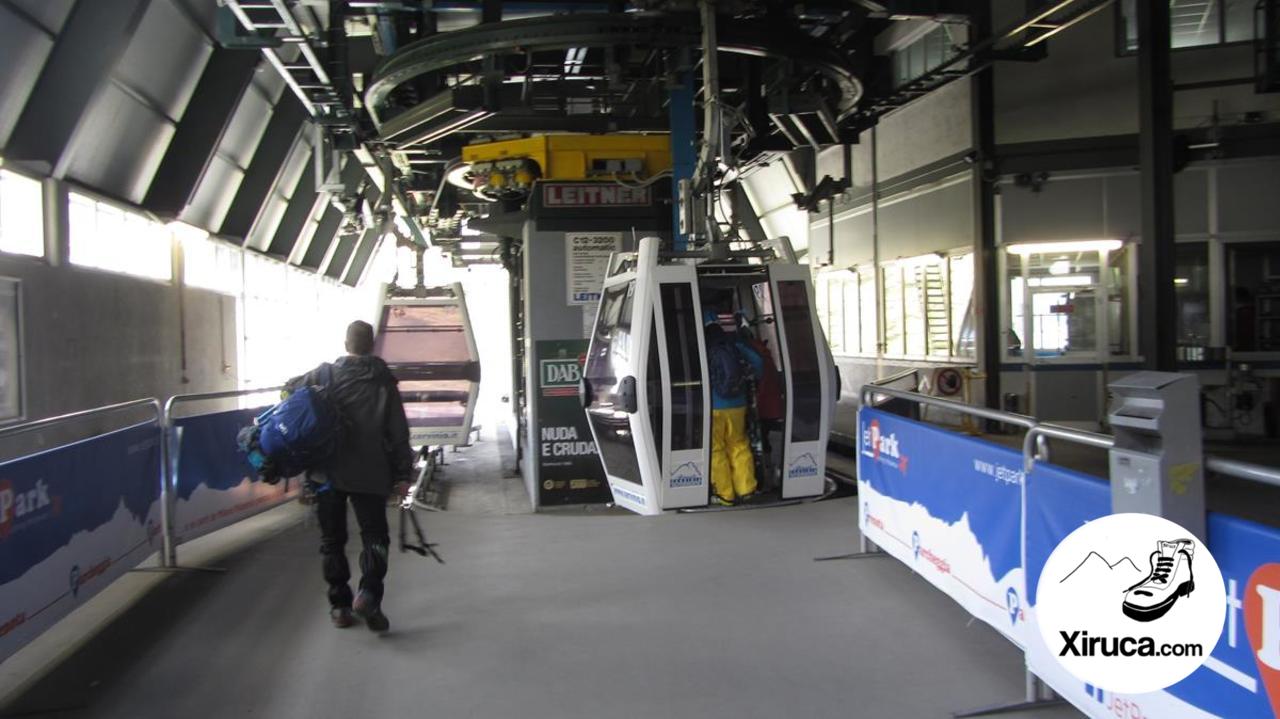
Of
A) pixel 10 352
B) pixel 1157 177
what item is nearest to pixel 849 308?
pixel 1157 177

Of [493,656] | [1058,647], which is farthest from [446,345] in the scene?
[1058,647]

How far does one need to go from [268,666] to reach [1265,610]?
12.0ft

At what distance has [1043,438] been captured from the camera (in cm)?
316

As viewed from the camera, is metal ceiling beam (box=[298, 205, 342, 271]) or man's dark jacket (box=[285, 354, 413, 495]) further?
metal ceiling beam (box=[298, 205, 342, 271])

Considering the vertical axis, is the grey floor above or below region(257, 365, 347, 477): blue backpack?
below

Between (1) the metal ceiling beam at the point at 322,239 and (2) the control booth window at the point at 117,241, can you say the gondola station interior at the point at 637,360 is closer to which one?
(2) the control booth window at the point at 117,241

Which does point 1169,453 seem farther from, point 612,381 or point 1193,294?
point 1193,294

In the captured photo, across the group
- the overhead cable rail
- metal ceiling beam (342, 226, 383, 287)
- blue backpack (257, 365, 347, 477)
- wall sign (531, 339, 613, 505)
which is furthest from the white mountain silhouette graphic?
metal ceiling beam (342, 226, 383, 287)

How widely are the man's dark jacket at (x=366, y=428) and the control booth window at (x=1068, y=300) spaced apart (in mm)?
10450

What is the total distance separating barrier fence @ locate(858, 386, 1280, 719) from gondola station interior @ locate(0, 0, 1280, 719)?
0.06ft

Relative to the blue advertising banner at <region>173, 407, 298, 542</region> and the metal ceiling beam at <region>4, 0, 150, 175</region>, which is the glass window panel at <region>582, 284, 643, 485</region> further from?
the metal ceiling beam at <region>4, 0, 150, 175</region>

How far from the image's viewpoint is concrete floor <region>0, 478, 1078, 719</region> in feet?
11.1

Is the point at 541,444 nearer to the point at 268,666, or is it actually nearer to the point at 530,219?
the point at 530,219

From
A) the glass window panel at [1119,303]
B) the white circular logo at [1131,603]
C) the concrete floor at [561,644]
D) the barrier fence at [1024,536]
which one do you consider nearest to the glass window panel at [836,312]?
the glass window panel at [1119,303]
